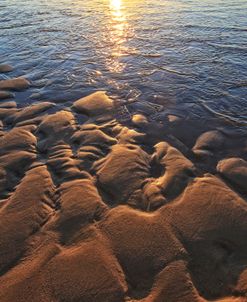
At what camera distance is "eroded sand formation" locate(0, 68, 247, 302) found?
2.17 m

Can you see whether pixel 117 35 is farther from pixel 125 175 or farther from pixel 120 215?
pixel 120 215

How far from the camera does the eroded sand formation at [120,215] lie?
2.17 m

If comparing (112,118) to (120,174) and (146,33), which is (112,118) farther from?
(146,33)

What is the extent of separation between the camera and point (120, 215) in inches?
106

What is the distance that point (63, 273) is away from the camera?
88.1 inches

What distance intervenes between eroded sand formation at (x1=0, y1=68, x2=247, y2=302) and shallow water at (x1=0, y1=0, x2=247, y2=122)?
46.7 inches

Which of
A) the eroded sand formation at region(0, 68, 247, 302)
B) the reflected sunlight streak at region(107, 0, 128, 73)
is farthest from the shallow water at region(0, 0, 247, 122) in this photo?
the eroded sand formation at region(0, 68, 247, 302)

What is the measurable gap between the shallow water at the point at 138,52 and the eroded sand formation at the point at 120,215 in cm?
119

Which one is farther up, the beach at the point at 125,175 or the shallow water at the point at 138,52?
the shallow water at the point at 138,52

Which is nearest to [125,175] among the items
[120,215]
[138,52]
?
[120,215]

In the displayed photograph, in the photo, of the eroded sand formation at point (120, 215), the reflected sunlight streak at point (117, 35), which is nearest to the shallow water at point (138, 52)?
the reflected sunlight streak at point (117, 35)

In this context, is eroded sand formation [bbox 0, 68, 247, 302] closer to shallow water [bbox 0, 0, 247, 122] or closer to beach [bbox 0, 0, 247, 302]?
beach [bbox 0, 0, 247, 302]

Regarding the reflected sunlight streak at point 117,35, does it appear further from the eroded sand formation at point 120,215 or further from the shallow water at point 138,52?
the eroded sand formation at point 120,215

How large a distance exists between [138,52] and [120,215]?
4972 mm
